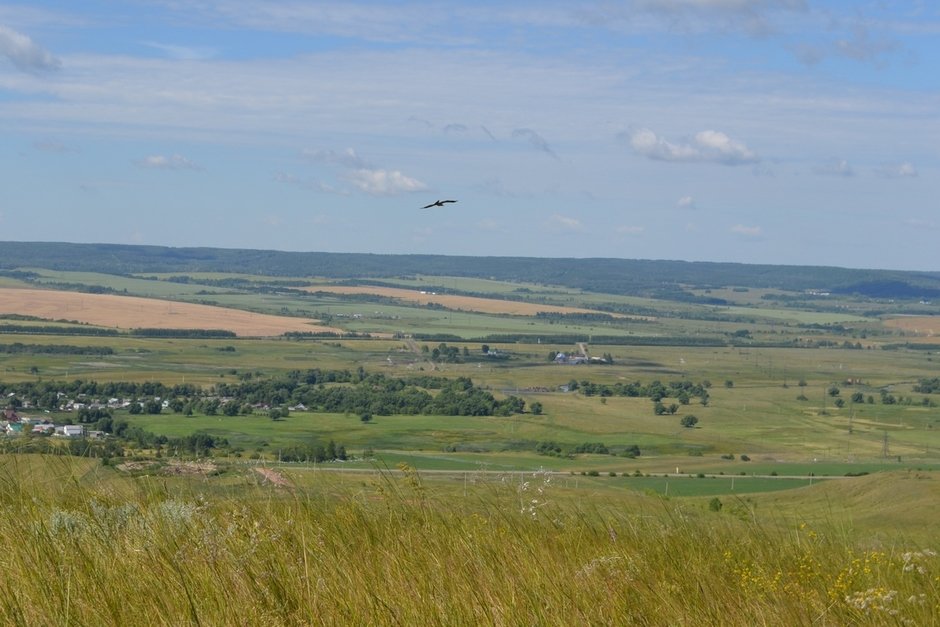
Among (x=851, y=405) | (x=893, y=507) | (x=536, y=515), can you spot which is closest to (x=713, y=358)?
(x=851, y=405)

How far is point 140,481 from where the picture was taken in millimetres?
8523

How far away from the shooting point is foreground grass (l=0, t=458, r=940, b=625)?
5254 millimetres

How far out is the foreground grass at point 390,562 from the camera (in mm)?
5254

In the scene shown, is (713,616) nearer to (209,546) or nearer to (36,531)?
(209,546)

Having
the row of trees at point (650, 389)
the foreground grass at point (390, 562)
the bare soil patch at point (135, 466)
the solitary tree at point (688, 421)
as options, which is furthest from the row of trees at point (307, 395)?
the foreground grass at point (390, 562)

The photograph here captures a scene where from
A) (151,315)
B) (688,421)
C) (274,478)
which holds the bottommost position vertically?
(688,421)

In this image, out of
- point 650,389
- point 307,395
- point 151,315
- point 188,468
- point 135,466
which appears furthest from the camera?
point 151,315

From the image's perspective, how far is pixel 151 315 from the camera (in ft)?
593

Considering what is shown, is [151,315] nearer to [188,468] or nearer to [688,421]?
[688,421]

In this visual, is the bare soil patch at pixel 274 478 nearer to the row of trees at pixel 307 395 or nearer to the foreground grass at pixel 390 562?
the foreground grass at pixel 390 562

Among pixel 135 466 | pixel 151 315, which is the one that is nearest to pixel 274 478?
pixel 135 466

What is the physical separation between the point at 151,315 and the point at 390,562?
595ft

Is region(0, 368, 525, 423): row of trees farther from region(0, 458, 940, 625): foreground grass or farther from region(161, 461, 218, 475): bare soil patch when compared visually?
region(0, 458, 940, 625): foreground grass

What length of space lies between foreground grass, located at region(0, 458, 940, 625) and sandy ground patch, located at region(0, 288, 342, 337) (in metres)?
162
